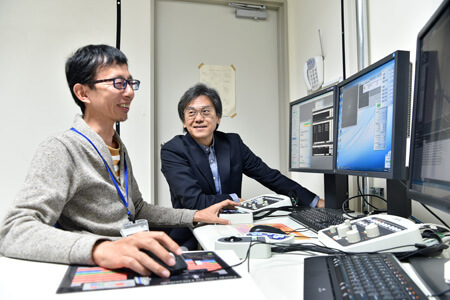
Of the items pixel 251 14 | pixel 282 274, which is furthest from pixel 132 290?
pixel 251 14

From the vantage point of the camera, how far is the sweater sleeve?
0.68m

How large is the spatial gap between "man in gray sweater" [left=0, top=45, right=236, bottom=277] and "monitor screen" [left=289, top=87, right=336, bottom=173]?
469 mm

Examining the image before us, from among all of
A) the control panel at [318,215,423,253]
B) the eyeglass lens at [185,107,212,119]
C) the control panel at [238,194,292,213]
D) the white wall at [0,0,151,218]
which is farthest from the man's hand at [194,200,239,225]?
the white wall at [0,0,151,218]

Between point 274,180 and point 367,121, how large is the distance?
87 cm

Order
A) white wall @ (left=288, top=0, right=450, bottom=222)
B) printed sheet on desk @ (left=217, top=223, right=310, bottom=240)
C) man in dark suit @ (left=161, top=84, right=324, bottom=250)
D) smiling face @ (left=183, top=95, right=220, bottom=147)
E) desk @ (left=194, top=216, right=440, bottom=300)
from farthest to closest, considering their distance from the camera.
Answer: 1. smiling face @ (left=183, top=95, right=220, bottom=147)
2. man in dark suit @ (left=161, top=84, right=324, bottom=250)
3. white wall @ (left=288, top=0, right=450, bottom=222)
4. printed sheet on desk @ (left=217, top=223, right=310, bottom=240)
5. desk @ (left=194, top=216, right=440, bottom=300)

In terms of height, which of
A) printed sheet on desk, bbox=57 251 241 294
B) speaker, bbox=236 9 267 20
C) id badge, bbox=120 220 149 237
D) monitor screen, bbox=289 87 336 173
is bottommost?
id badge, bbox=120 220 149 237

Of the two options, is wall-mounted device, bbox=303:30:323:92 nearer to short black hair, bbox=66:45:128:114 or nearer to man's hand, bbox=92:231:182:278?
short black hair, bbox=66:45:128:114

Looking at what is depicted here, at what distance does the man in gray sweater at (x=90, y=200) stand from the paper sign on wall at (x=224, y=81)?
4.12ft

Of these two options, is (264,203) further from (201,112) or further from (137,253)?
(137,253)

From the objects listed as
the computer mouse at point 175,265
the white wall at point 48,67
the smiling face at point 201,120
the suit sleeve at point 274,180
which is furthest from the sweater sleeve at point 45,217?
the white wall at point 48,67

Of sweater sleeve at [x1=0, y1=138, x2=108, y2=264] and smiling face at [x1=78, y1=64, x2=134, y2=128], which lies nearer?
sweater sleeve at [x1=0, y1=138, x2=108, y2=264]

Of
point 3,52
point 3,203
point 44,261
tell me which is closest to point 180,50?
point 3,52

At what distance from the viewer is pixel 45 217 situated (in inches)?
32.0

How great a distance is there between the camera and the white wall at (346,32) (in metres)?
1.37
